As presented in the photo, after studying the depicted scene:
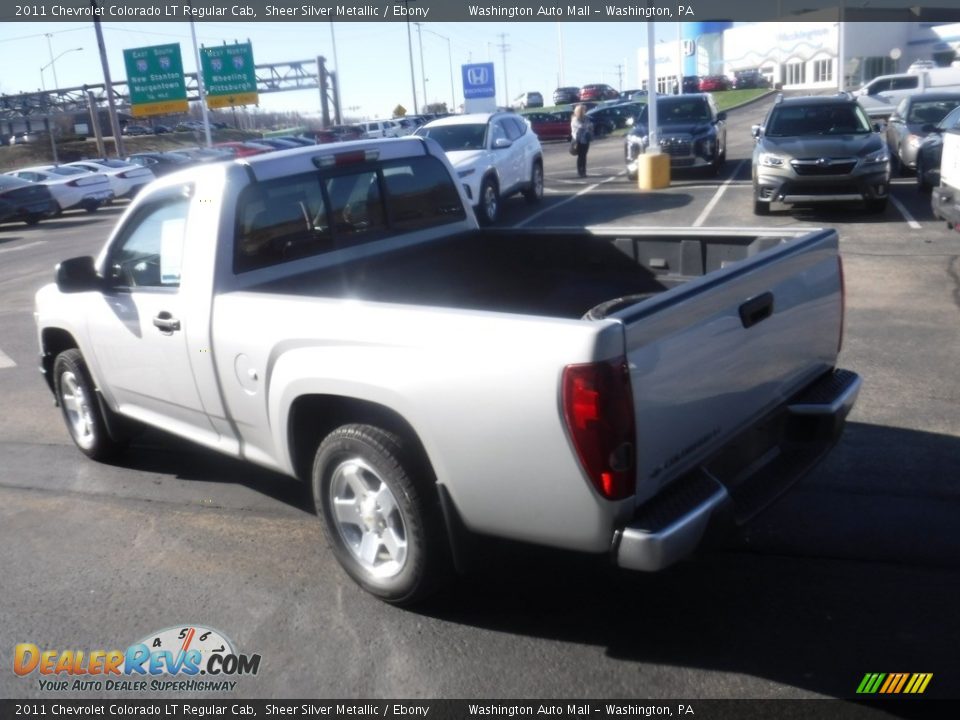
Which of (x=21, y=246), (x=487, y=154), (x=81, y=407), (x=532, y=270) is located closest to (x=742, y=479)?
(x=532, y=270)

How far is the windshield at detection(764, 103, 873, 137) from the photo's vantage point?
1462 centimetres

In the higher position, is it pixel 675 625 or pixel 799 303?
pixel 799 303

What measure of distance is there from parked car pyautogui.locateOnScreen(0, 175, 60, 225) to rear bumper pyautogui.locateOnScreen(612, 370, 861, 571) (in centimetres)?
2536

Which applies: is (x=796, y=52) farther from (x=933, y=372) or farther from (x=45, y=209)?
(x=933, y=372)

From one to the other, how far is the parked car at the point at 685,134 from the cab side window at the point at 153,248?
53.9ft

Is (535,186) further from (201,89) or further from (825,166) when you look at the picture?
(201,89)

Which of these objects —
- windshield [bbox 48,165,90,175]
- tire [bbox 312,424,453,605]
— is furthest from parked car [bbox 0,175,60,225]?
tire [bbox 312,424,453,605]

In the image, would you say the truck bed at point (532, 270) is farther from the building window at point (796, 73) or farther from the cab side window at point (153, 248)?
the building window at point (796, 73)

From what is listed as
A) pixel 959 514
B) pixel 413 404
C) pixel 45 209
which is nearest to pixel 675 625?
pixel 413 404

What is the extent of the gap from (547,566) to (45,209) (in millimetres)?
25450

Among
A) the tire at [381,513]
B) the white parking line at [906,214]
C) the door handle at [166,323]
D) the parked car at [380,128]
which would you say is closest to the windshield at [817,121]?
the white parking line at [906,214]

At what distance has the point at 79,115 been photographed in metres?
82.6

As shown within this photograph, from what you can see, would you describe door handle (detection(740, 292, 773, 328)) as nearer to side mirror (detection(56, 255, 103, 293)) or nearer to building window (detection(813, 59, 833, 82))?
side mirror (detection(56, 255, 103, 293))

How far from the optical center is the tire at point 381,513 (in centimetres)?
368
